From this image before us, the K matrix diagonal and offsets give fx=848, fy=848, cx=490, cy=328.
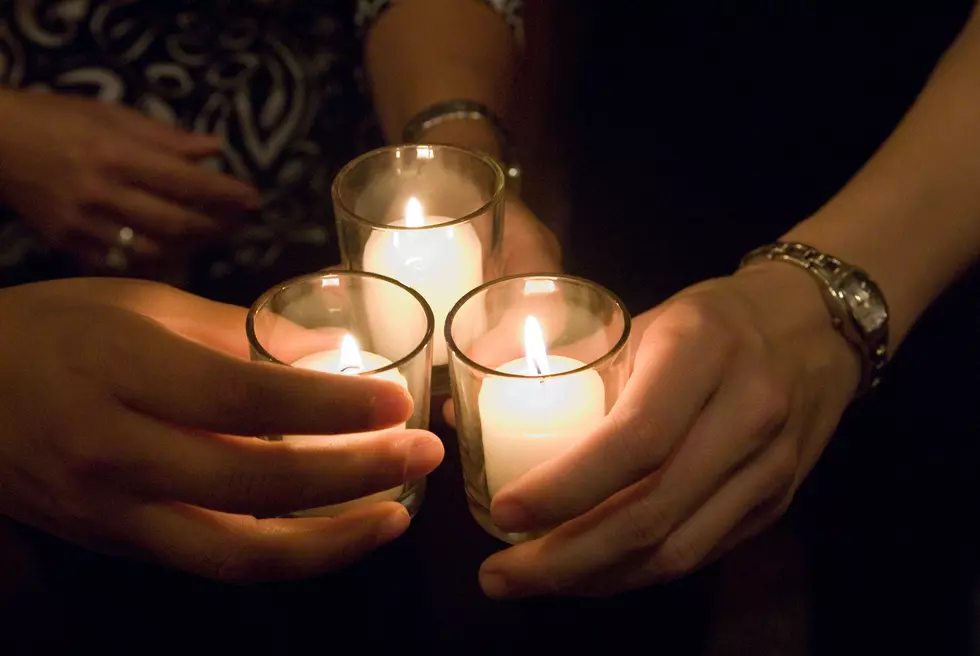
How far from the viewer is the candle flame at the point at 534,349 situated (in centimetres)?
63

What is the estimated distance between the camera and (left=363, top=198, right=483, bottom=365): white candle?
0.70 m

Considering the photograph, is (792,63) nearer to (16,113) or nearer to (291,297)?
(291,297)

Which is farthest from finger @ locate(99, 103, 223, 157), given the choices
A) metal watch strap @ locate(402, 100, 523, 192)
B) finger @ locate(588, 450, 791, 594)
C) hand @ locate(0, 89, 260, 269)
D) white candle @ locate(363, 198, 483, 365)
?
finger @ locate(588, 450, 791, 594)

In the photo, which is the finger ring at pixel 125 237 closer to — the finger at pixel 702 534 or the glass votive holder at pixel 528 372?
the glass votive holder at pixel 528 372

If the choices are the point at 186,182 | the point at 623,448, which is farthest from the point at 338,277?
the point at 186,182

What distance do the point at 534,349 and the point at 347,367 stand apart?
0.46ft

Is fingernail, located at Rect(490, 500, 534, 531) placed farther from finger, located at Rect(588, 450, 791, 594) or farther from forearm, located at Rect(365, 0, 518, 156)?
forearm, located at Rect(365, 0, 518, 156)

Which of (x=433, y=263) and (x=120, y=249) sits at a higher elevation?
(x=433, y=263)

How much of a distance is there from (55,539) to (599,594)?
424 millimetres

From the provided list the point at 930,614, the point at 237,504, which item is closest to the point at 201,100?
the point at 237,504

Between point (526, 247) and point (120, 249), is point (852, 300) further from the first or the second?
point (120, 249)

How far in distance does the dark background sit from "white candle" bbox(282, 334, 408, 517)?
0.20 ft

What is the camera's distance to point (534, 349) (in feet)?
2.09

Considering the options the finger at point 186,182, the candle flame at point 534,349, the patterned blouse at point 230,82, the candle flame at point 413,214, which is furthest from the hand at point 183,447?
the patterned blouse at point 230,82
